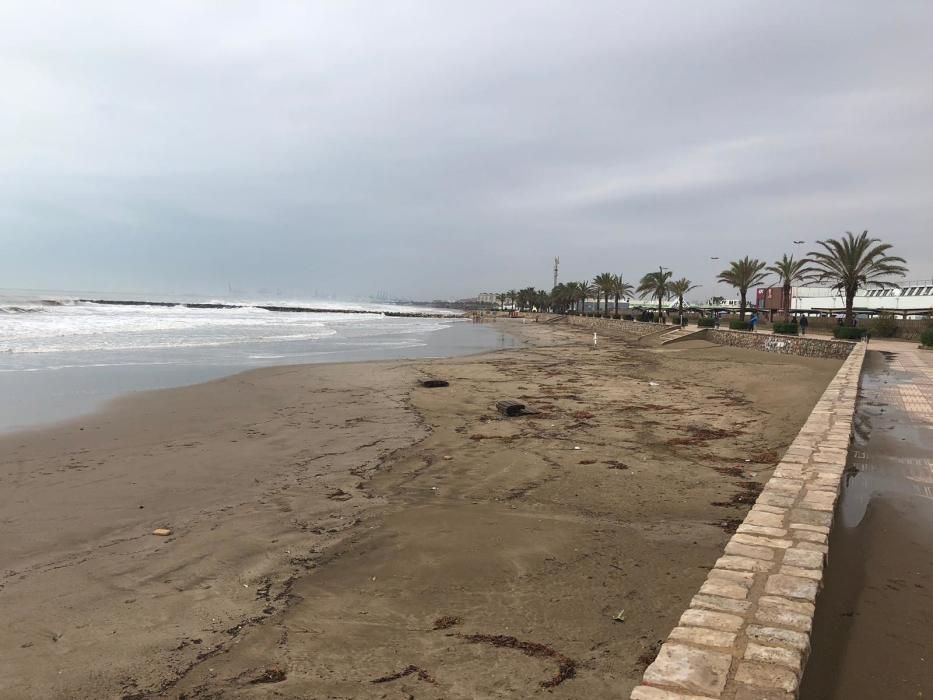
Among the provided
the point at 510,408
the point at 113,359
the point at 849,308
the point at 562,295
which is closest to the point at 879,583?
the point at 510,408

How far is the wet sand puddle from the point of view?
3025 mm

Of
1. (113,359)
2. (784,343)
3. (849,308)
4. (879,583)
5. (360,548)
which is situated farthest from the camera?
(849,308)

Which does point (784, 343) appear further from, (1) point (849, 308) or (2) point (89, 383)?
(2) point (89, 383)

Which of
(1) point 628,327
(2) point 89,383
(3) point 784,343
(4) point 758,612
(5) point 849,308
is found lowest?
(2) point 89,383

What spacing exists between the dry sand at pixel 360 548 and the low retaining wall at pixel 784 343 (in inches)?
538

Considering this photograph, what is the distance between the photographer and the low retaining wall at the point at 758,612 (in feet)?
8.09

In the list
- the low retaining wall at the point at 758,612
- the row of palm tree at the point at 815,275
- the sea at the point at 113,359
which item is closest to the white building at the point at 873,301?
→ the row of palm tree at the point at 815,275

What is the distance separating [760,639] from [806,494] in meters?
2.68

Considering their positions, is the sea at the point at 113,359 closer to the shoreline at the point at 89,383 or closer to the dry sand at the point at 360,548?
the shoreline at the point at 89,383

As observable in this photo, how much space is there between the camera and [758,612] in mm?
3057

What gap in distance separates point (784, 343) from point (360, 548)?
27095 mm

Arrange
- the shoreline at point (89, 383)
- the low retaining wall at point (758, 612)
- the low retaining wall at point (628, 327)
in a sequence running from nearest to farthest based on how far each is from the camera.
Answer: the low retaining wall at point (758, 612) → the shoreline at point (89, 383) → the low retaining wall at point (628, 327)

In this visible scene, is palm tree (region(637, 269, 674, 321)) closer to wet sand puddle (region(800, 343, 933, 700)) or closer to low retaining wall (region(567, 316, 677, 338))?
low retaining wall (region(567, 316, 677, 338))

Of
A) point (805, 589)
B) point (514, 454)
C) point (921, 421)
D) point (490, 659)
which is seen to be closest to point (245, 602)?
point (490, 659)
